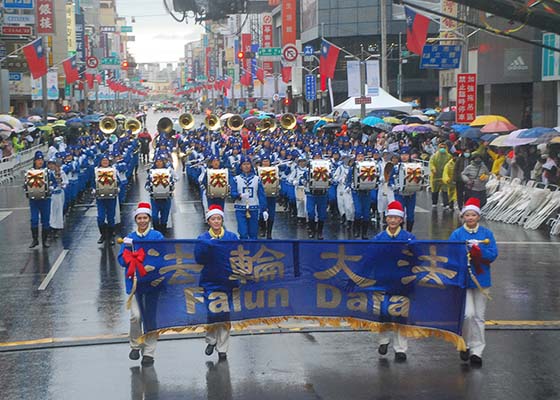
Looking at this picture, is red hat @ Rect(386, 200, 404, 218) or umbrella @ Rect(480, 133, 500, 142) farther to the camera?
umbrella @ Rect(480, 133, 500, 142)

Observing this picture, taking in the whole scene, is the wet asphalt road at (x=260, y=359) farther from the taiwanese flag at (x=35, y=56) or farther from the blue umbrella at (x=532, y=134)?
the taiwanese flag at (x=35, y=56)

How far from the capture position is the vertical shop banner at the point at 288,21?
82.7 m

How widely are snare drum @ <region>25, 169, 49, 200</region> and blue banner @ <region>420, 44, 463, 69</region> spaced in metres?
15.3

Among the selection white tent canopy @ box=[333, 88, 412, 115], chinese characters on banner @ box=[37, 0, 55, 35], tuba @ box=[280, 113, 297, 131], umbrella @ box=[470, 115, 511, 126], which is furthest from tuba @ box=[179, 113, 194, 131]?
chinese characters on banner @ box=[37, 0, 55, 35]

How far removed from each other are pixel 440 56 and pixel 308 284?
2167cm

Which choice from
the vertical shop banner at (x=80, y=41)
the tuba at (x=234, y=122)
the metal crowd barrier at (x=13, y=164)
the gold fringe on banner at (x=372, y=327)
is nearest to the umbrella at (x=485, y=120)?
the tuba at (x=234, y=122)

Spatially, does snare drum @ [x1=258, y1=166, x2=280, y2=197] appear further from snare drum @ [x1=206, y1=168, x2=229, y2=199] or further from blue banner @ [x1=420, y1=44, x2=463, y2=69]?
blue banner @ [x1=420, y1=44, x2=463, y2=69]

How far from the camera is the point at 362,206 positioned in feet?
62.3

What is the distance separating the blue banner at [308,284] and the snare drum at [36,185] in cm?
919

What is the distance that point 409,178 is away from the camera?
18672mm

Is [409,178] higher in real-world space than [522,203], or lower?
higher

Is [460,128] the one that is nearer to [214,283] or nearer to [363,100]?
[363,100]

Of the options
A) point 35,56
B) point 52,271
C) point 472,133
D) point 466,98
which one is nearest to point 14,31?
point 35,56

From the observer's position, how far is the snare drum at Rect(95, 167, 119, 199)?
18.5 meters
